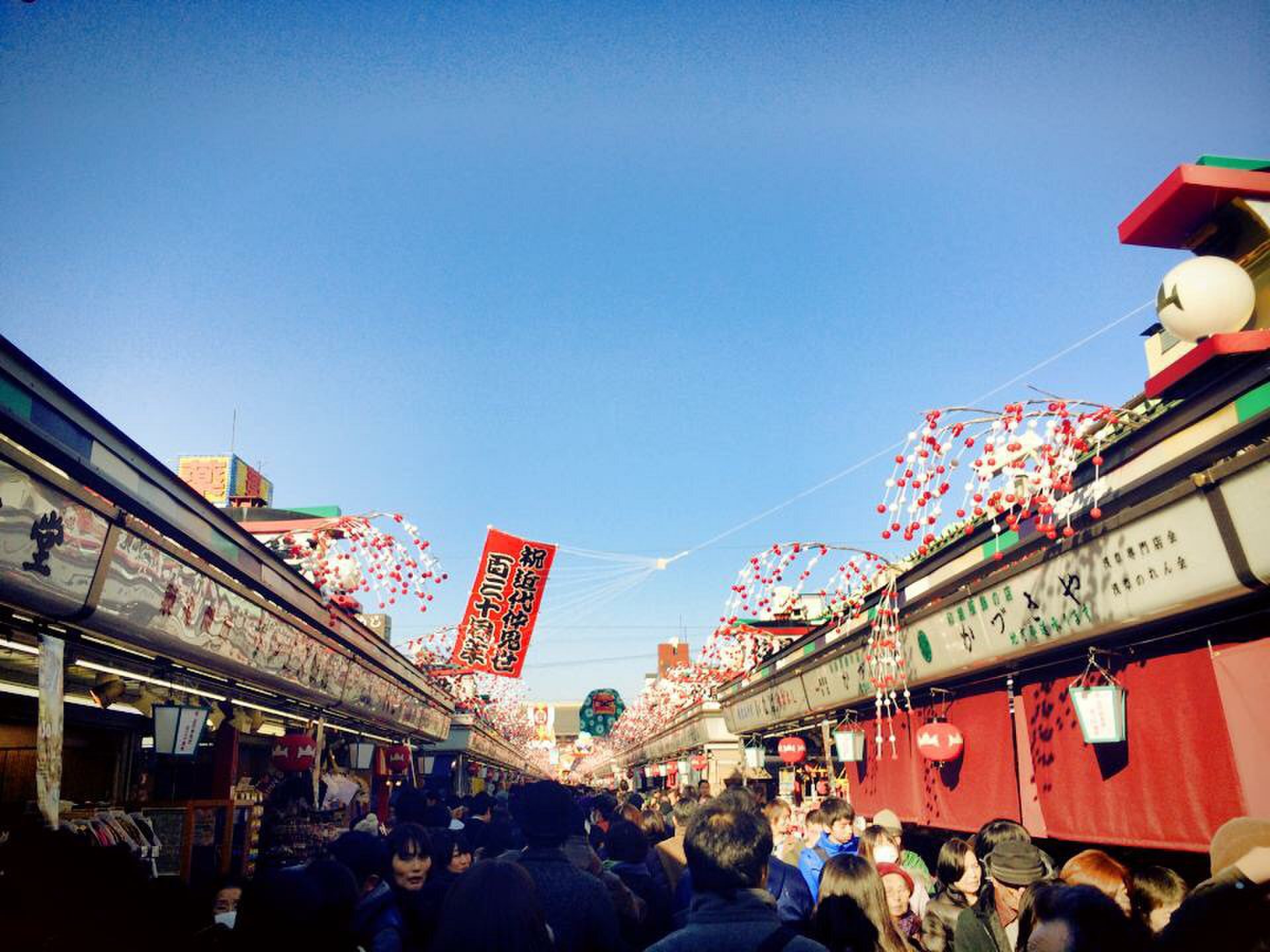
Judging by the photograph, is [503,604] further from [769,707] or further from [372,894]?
[372,894]

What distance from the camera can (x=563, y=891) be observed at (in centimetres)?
440

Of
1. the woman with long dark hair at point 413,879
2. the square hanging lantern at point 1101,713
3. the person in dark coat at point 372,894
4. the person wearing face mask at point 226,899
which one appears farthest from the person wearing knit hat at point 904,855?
the person wearing face mask at point 226,899

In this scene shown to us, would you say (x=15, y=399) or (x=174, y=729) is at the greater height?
(x=15, y=399)

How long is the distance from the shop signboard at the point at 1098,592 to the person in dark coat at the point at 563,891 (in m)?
4.30

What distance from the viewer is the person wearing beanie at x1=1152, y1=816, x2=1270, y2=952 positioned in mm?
2246

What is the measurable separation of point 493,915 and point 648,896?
3482 millimetres

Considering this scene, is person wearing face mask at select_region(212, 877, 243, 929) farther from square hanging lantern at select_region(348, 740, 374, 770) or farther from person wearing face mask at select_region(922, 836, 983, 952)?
square hanging lantern at select_region(348, 740, 374, 770)

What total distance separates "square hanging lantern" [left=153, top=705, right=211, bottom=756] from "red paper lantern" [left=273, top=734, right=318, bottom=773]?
11.8ft

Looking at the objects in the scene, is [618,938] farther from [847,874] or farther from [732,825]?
[732,825]

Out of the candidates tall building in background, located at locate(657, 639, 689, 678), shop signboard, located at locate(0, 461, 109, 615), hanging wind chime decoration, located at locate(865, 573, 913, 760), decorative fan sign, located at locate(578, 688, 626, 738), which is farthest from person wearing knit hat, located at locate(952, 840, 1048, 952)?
tall building in background, located at locate(657, 639, 689, 678)

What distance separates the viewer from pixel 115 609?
5.79 meters

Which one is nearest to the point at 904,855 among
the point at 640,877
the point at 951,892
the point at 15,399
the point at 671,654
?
the point at 951,892

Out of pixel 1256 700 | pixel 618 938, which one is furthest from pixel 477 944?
pixel 1256 700

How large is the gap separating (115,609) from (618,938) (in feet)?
13.6
